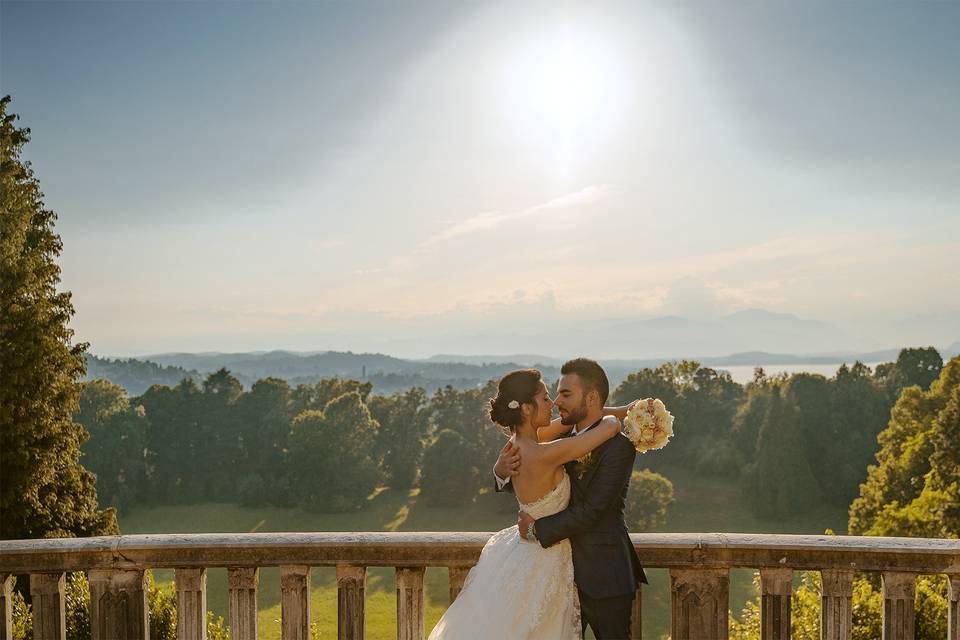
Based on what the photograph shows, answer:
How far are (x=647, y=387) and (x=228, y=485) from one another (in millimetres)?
37134

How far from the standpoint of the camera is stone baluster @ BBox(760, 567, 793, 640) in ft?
14.3

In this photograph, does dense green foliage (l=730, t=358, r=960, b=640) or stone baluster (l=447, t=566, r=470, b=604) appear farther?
dense green foliage (l=730, t=358, r=960, b=640)

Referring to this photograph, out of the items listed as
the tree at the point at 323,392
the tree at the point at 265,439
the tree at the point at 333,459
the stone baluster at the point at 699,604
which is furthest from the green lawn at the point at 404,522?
the stone baluster at the point at 699,604

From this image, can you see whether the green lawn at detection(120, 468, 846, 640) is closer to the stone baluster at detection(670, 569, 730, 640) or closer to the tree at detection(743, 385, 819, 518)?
the tree at detection(743, 385, 819, 518)

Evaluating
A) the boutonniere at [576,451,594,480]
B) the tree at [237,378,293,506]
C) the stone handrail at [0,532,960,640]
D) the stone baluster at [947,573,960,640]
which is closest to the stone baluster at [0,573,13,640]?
the stone handrail at [0,532,960,640]

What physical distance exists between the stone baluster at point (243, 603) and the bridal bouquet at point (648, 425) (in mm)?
2372

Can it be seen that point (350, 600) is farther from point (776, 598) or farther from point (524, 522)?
point (776, 598)

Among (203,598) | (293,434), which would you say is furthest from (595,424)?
(293,434)

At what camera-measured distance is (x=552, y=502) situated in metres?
4.11

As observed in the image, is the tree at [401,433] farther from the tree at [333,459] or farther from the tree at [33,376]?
the tree at [33,376]

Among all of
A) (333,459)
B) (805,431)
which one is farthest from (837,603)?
(333,459)

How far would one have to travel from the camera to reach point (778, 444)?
181 feet

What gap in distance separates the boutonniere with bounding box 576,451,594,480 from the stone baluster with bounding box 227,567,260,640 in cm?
201

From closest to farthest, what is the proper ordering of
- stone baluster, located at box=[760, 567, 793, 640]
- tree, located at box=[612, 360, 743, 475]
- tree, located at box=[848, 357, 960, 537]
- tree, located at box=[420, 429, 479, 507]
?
stone baluster, located at box=[760, 567, 793, 640], tree, located at box=[848, 357, 960, 537], tree, located at box=[612, 360, 743, 475], tree, located at box=[420, 429, 479, 507]
